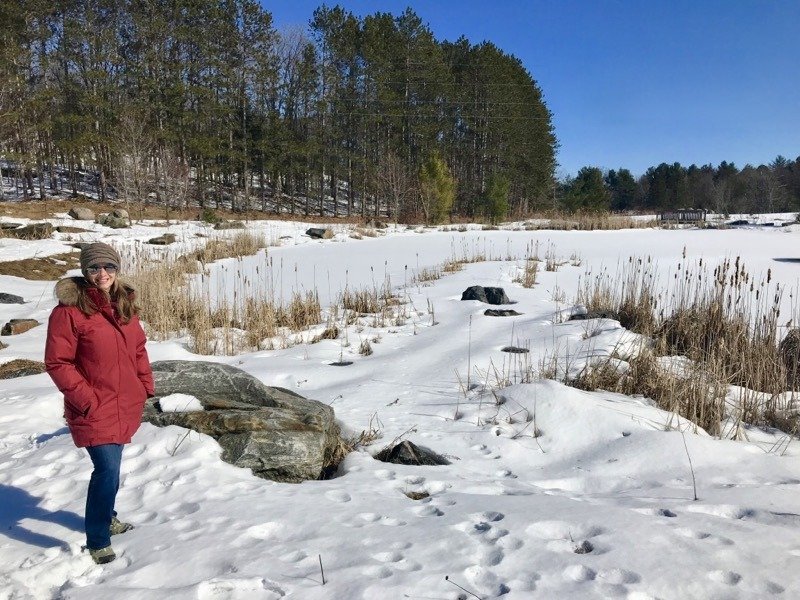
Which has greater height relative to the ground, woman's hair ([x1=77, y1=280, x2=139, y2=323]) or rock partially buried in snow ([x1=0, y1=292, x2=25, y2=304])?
woman's hair ([x1=77, y1=280, x2=139, y2=323])

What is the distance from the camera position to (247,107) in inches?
1103

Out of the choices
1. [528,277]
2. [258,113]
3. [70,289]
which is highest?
[258,113]

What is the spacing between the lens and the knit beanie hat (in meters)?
1.91

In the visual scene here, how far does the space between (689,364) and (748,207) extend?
53735 mm

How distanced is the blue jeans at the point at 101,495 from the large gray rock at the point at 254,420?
758 millimetres

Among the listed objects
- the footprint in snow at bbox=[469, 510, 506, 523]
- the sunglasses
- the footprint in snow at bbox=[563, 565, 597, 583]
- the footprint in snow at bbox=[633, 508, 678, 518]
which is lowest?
the footprint in snow at bbox=[469, 510, 506, 523]

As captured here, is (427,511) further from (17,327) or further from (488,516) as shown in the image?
(17,327)

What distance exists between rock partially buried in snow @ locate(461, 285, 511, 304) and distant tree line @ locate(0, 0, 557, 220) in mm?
15301

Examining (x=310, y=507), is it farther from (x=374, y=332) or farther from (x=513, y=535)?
(x=374, y=332)

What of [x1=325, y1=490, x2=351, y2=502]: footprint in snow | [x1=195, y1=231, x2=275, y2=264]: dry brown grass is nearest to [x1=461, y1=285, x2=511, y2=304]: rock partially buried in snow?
[x1=325, y1=490, x2=351, y2=502]: footprint in snow

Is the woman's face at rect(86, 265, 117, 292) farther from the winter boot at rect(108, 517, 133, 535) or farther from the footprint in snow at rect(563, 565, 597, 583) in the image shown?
the footprint in snow at rect(563, 565, 597, 583)

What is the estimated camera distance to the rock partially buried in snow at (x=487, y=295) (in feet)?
21.1

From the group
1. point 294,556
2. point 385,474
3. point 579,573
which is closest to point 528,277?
point 385,474

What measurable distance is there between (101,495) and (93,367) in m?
0.47
